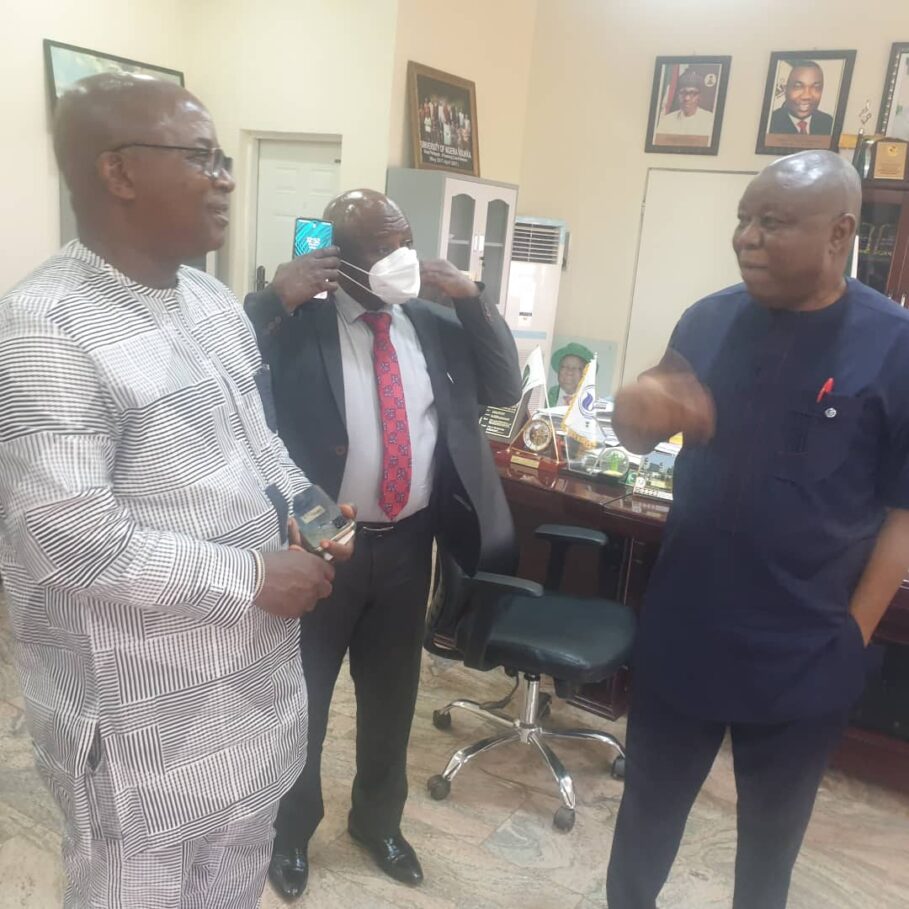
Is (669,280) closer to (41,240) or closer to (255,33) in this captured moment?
(255,33)

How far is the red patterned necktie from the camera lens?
1.68 m

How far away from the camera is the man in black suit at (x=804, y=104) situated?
454 centimetres

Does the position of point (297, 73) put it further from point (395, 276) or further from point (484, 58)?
point (395, 276)

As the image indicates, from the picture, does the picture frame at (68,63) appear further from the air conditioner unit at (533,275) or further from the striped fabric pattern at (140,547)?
the striped fabric pattern at (140,547)

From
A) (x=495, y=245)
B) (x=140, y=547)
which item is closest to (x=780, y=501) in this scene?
(x=140, y=547)

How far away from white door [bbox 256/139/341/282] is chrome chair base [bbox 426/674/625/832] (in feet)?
10.5

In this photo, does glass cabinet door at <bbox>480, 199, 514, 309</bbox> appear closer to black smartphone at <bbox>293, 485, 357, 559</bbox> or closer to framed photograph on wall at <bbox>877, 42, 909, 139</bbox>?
framed photograph on wall at <bbox>877, 42, 909, 139</bbox>

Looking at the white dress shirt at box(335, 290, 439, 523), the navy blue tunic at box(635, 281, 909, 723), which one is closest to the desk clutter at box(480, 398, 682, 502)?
the white dress shirt at box(335, 290, 439, 523)

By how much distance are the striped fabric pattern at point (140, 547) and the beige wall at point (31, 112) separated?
3416 mm

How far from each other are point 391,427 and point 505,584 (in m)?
0.54

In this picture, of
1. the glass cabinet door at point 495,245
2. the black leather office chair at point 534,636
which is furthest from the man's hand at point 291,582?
the glass cabinet door at point 495,245

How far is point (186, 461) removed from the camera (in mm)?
1056

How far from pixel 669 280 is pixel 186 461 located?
4.47 meters

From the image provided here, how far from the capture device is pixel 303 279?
1.60 m
